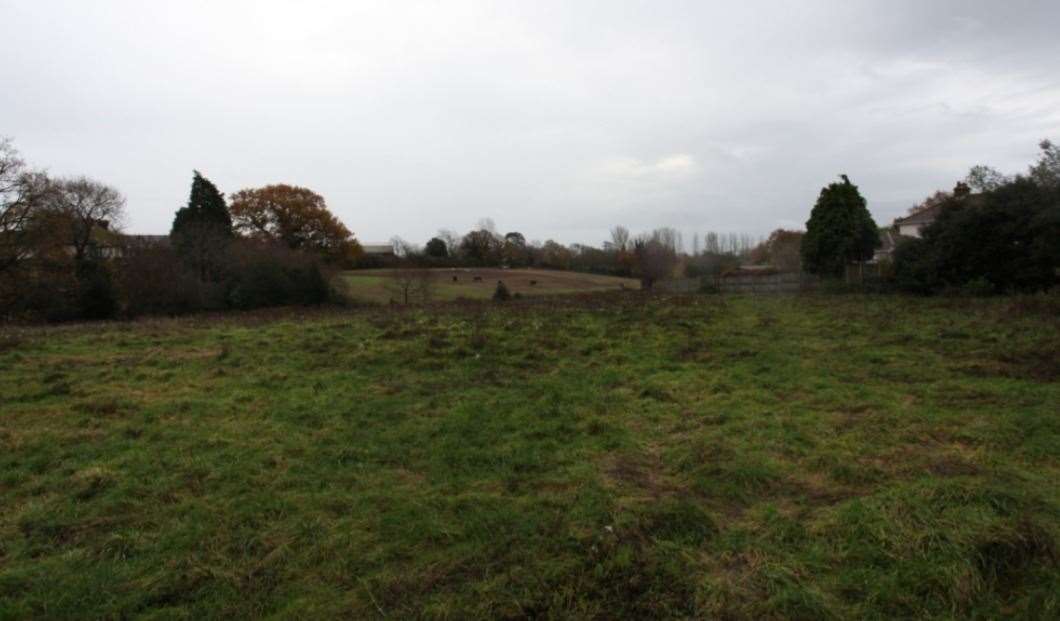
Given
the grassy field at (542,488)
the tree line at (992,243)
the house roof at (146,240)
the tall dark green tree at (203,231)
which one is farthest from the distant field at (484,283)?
the grassy field at (542,488)

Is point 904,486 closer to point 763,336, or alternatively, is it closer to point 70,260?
point 763,336

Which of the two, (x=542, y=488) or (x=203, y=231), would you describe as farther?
(x=203, y=231)

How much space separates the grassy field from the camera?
2.96m

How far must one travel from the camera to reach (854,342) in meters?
10.3

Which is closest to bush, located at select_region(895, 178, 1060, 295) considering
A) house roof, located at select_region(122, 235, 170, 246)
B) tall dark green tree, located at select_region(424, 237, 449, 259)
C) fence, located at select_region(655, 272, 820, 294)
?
fence, located at select_region(655, 272, 820, 294)

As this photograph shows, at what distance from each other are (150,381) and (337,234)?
41.2 metres

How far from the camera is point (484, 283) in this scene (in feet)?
139

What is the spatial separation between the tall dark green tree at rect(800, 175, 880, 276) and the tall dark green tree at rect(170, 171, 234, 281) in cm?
3033

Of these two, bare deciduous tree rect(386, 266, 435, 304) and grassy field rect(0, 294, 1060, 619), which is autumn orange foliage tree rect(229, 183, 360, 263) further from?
grassy field rect(0, 294, 1060, 619)

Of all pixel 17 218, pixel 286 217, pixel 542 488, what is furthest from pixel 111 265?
pixel 542 488

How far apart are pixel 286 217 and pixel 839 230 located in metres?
39.3

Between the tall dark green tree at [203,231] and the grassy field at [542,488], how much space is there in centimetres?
2267

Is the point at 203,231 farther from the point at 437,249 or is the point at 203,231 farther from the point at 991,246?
the point at 991,246

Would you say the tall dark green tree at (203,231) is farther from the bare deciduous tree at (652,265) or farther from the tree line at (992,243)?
the tree line at (992,243)
